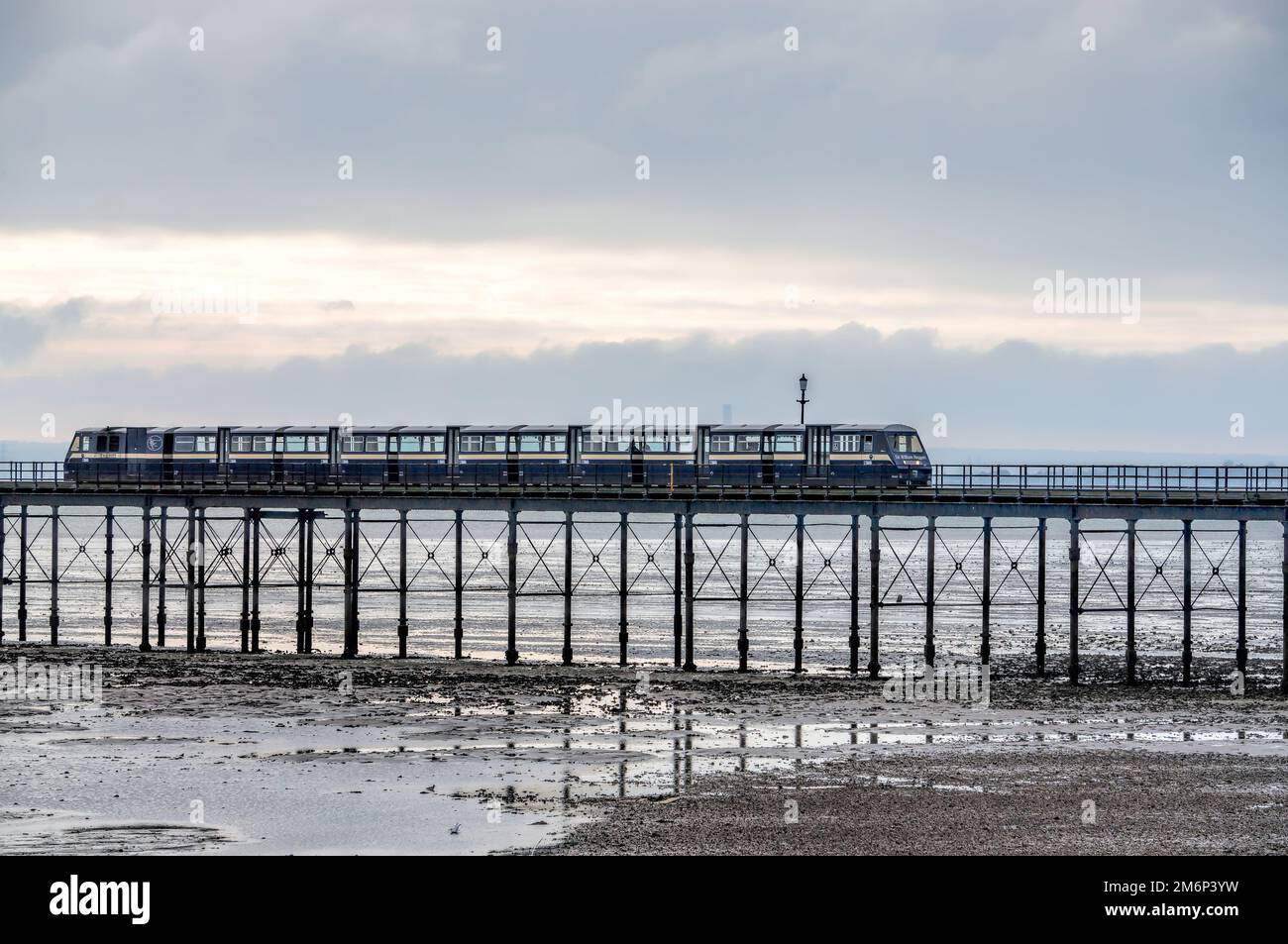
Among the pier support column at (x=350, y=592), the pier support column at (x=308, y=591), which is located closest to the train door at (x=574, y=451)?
the pier support column at (x=350, y=592)

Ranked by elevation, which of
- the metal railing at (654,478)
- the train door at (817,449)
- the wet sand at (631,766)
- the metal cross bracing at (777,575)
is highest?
the train door at (817,449)

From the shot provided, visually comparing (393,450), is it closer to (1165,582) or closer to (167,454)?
(167,454)

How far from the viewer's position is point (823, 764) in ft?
111

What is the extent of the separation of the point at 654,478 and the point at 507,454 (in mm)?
6336

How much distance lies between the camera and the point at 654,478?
6281 centimetres

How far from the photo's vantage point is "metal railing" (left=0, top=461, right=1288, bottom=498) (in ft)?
165

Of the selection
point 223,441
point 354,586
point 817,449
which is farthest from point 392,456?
point 817,449

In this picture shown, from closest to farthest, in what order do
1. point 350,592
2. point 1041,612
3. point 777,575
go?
point 1041,612 → point 350,592 → point 777,575

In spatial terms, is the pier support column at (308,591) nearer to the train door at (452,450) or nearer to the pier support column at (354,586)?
the pier support column at (354,586)

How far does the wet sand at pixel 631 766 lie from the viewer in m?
27.2

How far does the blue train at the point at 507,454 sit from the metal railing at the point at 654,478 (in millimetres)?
95
